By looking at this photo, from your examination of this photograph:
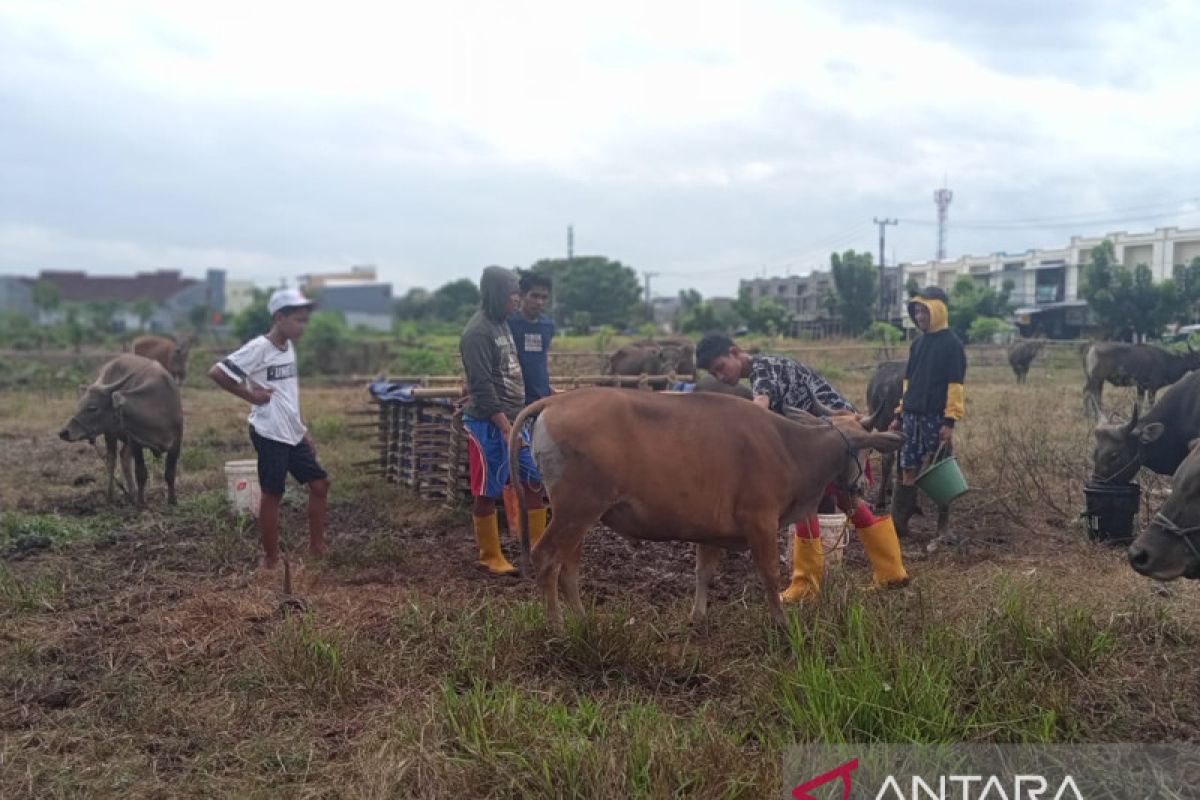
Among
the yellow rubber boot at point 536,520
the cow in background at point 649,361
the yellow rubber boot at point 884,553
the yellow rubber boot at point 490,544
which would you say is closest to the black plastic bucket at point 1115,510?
the yellow rubber boot at point 884,553

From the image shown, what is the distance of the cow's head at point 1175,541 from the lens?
14.2 ft

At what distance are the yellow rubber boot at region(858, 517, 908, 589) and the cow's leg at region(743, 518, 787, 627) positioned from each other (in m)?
0.98

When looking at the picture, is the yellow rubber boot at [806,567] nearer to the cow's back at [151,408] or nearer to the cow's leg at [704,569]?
the cow's leg at [704,569]

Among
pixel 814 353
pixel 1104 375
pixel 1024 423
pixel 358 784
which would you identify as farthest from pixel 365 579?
pixel 814 353

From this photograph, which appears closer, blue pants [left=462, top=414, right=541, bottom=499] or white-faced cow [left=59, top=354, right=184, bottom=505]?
blue pants [left=462, top=414, right=541, bottom=499]

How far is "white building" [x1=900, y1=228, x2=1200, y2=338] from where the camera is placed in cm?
1405

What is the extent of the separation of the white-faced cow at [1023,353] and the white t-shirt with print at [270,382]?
16.5m

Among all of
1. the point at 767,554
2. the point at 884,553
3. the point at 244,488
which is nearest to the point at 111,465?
the point at 244,488

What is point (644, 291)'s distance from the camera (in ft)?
207

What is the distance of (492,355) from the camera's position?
673 centimetres

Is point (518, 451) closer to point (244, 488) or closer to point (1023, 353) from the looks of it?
point (244, 488)

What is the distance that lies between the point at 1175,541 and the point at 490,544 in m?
4.17

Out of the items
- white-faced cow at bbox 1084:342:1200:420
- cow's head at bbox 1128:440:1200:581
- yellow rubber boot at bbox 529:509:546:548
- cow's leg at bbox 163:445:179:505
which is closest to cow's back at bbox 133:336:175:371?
cow's leg at bbox 163:445:179:505

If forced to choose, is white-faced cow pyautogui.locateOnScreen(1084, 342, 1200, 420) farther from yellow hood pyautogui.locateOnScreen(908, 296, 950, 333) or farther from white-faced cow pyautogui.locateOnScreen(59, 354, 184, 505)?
white-faced cow pyautogui.locateOnScreen(59, 354, 184, 505)
